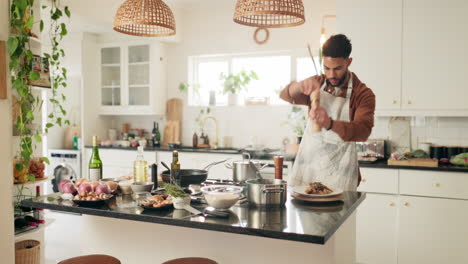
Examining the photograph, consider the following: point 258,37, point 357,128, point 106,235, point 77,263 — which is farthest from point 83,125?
point 357,128

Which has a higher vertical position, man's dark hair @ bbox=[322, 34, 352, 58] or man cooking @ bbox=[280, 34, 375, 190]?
man's dark hair @ bbox=[322, 34, 352, 58]

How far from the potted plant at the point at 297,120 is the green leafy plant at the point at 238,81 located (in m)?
0.67

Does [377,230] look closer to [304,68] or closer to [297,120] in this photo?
[297,120]

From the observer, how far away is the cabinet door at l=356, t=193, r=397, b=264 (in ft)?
12.8

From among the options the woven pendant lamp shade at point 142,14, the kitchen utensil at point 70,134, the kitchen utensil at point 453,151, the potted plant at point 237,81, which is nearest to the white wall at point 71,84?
the kitchen utensil at point 70,134

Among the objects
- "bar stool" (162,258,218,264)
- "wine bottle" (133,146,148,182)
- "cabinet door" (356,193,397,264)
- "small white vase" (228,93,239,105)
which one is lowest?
"cabinet door" (356,193,397,264)

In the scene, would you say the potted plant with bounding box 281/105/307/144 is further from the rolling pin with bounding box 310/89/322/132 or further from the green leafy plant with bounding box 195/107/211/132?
the rolling pin with bounding box 310/89/322/132

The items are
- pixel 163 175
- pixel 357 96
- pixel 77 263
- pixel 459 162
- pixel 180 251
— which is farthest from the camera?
pixel 459 162

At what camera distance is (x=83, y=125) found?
589 centimetres

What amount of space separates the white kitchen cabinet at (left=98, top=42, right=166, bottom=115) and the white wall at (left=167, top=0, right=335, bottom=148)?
0.23 m

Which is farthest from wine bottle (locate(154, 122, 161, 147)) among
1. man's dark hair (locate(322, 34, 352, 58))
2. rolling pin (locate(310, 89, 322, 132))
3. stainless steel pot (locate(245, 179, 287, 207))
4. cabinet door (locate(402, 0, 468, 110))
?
stainless steel pot (locate(245, 179, 287, 207))

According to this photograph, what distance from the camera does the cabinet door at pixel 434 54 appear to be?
3924mm

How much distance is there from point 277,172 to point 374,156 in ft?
7.01

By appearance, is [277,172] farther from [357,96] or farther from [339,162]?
[357,96]
